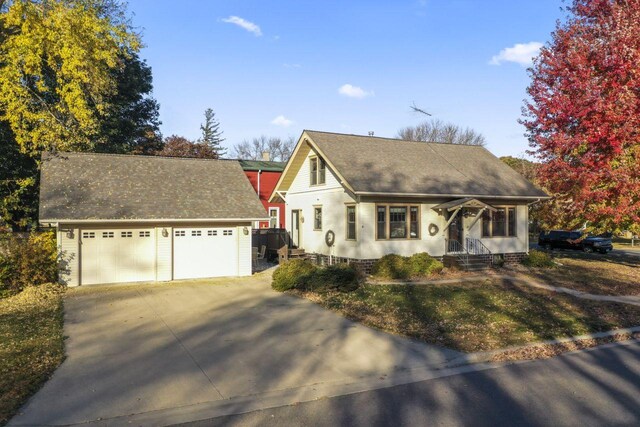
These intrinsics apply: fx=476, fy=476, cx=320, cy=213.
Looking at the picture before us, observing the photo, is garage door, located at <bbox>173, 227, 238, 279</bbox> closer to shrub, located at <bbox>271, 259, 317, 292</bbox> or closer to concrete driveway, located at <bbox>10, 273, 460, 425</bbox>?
shrub, located at <bbox>271, 259, 317, 292</bbox>

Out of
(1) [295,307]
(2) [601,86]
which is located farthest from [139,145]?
(2) [601,86]

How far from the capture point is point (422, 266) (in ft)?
61.9

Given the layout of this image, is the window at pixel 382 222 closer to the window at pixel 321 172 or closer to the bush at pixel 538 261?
the window at pixel 321 172

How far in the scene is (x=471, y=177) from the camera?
22.9m

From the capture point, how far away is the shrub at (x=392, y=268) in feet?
59.9

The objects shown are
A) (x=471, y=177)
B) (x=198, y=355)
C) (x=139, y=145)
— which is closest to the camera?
(x=198, y=355)

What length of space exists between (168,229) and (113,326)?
722 centimetres

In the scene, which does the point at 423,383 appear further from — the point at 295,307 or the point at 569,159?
the point at 569,159

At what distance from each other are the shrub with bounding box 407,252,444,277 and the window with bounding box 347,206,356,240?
2.65 m

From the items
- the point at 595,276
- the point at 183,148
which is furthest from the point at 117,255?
the point at 183,148

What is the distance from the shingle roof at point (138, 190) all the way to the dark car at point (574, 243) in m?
21.8

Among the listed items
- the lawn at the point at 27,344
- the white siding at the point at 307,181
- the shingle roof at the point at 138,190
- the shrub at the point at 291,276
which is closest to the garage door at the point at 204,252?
the shingle roof at the point at 138,190

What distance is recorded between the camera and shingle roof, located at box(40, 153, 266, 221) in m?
16.7

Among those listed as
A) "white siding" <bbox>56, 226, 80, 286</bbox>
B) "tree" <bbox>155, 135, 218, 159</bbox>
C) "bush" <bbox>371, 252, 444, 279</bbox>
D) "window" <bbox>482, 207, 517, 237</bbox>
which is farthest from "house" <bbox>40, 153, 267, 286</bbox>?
"tree" <bbox>155, 135, 218, 159</bbox>
